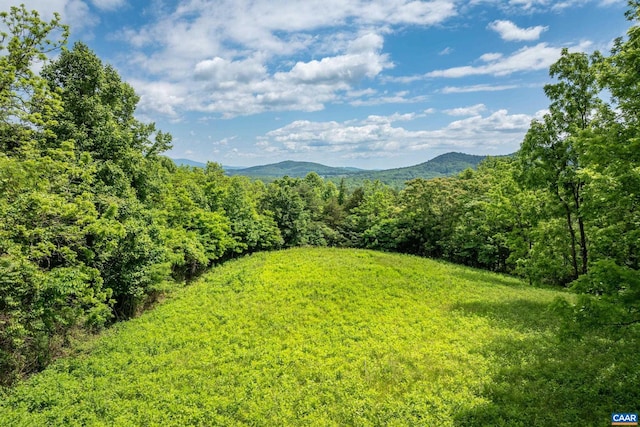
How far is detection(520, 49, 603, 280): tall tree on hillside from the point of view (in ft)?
56.1

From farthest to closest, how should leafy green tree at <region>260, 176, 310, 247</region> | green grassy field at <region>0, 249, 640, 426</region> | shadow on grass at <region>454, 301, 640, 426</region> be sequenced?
leafy green tree at <region>260, 176, 310, 247</region>, green grassy field at <region>0, 249, 640, 426</region>, shadow on grass at <region>454, 301, 640, 426</region>

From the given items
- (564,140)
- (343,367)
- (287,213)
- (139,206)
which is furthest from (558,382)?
(287,213)

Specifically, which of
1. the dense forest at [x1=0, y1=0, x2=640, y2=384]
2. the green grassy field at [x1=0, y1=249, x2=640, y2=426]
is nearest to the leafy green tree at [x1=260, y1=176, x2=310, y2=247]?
the dense forest at [x1=0, y1=0, x2=640, y2=384]

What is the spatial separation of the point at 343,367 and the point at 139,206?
15576 millimetres

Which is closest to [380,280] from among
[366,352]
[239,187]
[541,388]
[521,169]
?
[366,352]

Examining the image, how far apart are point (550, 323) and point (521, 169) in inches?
339

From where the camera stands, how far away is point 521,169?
66.0 feet

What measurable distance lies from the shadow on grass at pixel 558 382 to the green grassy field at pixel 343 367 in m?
0.05

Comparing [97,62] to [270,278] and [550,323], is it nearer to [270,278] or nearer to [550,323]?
[270,278]

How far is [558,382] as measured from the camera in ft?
37.0

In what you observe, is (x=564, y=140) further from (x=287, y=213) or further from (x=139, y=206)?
(x=287, y=213)

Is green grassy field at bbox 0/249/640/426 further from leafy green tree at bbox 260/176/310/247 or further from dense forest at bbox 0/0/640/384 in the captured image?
leafy green tree at bbox 260/176/310/247

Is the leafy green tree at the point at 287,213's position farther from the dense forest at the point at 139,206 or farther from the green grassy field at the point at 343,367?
the green grassy field at the point at 343,367

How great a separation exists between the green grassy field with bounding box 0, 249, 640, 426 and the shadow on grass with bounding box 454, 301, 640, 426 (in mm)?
46
